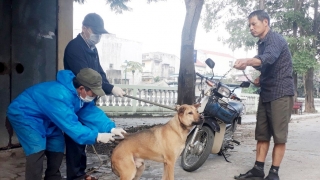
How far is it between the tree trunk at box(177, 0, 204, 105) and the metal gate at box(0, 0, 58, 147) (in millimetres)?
3264

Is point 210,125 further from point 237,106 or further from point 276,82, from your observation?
point 276,82

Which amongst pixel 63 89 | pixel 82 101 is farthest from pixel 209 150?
pixel 63 89

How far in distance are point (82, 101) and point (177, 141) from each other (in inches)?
45.7

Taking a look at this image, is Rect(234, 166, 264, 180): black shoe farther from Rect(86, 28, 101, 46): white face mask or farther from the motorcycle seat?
Rect(86, 28, 101, 46): white face mask

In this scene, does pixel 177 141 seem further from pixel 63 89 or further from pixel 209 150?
pixel 63 89

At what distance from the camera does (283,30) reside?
1722 centimetres

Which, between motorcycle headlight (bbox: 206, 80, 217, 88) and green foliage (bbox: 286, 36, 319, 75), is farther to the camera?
green foliage (bbox: 286, 36, 319, 75)

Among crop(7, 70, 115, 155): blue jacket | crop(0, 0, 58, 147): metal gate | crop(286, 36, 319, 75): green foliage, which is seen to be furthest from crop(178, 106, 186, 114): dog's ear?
crop(286, 36, 319, 75): green foliage

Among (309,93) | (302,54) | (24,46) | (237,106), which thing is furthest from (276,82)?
(309,93)

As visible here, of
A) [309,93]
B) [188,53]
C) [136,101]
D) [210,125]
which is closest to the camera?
[210,125]

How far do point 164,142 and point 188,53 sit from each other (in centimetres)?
441

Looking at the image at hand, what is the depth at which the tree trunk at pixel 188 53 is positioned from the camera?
7676mm

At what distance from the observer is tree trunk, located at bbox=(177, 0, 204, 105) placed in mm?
7676

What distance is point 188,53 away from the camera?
7738 millimetres
